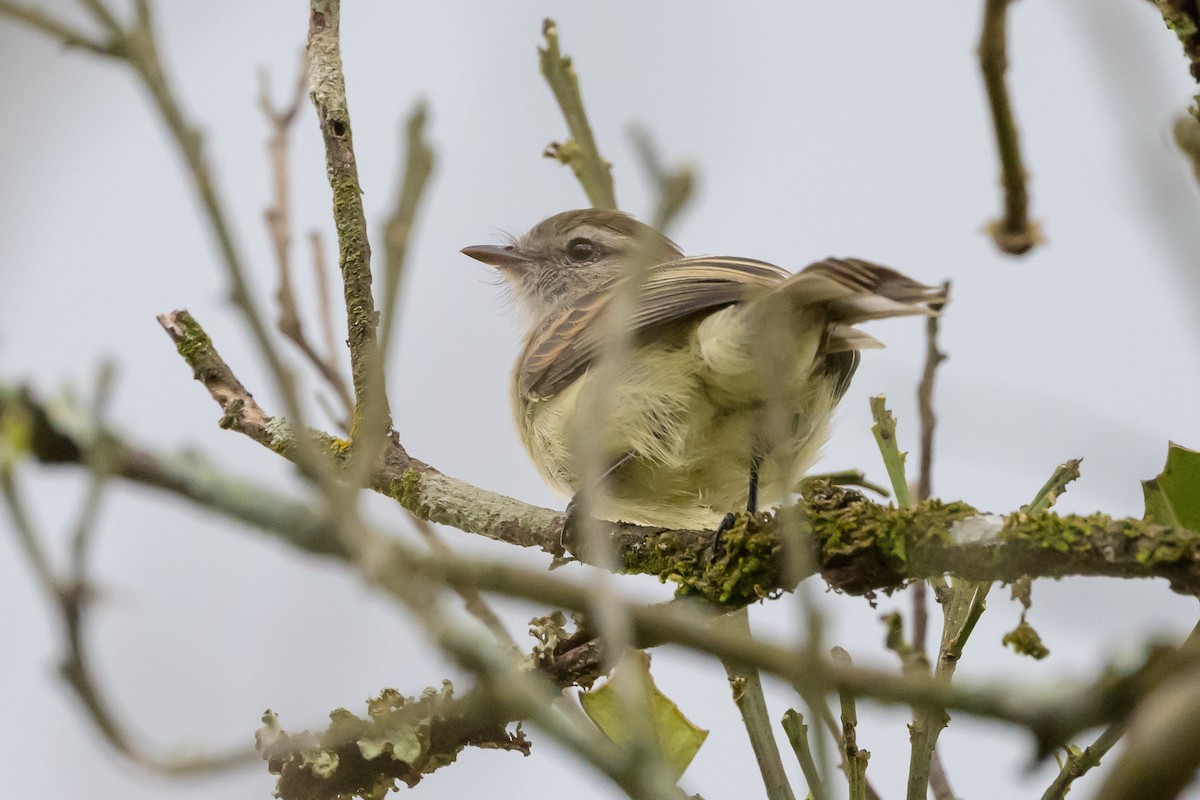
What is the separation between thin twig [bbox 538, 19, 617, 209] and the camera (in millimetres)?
3771

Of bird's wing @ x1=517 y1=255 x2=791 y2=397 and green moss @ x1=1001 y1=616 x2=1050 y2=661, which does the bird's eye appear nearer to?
bird's wing @ x1=517 y1=255 x2=791 y2=397

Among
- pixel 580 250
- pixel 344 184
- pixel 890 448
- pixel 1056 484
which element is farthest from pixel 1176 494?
pixel 580 250

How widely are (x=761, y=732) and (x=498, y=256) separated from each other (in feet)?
11.7

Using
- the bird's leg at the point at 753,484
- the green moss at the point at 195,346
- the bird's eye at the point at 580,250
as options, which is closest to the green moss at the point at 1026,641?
the bird's leg at the point at 753,484

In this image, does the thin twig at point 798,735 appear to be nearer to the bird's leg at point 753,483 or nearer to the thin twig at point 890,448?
the thin twig at point 890,448

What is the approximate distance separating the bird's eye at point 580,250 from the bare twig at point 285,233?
2.07m

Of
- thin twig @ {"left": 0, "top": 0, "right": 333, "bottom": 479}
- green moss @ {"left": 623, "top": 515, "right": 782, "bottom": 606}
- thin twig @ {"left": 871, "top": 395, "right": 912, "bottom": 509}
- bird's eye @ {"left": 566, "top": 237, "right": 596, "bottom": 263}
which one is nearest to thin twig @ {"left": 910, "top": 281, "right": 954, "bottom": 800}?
thin twig @ {"left": 871, "top": 395, "right": 912, "bottom": 509}

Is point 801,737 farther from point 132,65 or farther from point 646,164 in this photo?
point 132,65

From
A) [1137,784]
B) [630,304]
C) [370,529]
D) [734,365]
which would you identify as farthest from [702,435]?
[1137,784]

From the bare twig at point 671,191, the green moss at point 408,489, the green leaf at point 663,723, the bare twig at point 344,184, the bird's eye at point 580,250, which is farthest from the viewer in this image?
the bird's eye at point 580,250

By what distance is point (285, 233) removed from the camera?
3.39 m

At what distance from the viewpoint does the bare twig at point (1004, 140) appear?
1.91 meters

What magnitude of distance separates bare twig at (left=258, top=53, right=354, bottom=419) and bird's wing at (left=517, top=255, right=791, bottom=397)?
81 cm

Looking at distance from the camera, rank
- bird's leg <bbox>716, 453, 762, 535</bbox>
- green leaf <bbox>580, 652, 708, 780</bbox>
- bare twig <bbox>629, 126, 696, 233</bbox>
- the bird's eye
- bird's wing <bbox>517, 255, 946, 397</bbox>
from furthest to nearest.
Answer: the bird's eye → bird's leg <bbox>716, 453, 762, 535</bbox> → bird's wing <bbox>517, 255, 946, 397</bbox> → green leaf <bbox>580, 652, 708, 780</bbox> → bare twig <bbox>629, 126, 696, 233</bbox>
